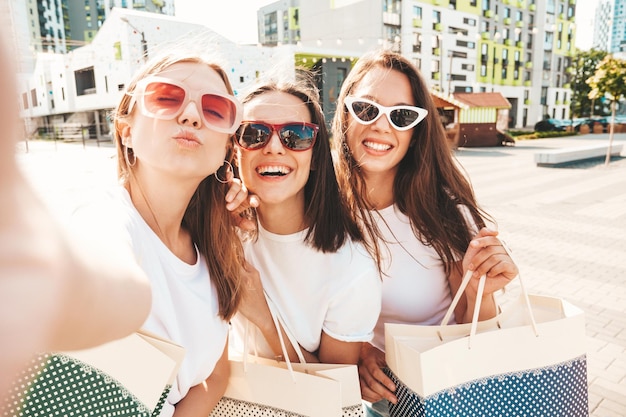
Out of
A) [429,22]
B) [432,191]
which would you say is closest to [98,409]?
[432,191]

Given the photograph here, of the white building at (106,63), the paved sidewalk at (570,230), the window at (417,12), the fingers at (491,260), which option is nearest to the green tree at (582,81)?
the window at (417,12)

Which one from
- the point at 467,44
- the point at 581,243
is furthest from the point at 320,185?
the point at 467,44

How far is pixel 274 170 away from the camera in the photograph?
Answer: 70.7 inches

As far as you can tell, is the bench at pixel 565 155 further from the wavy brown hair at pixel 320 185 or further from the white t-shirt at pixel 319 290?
the white t-shirt at pixel 319 290

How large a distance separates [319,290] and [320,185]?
47 cm

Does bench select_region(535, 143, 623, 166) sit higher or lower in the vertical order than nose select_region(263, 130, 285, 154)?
lower

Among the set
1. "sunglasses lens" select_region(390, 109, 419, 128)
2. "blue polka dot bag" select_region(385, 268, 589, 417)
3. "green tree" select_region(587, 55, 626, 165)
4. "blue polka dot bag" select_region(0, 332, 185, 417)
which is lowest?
"blue polka dot bag" select_region(385, 268, 589, 417)

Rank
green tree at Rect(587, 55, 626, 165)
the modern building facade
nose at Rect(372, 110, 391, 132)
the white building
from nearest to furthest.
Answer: nose at Rect(372, 110, 391, 132)
green tree at Rect(587, 55, 626, 165)
the white building
the modern building facade

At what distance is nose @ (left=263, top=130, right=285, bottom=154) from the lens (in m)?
1.76

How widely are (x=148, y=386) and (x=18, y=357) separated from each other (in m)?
0.92

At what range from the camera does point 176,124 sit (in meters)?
1.40

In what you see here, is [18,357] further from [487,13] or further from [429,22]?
[487,13]

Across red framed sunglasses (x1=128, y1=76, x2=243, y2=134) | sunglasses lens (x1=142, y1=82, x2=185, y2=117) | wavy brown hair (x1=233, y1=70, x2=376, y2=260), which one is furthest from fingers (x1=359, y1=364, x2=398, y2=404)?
sunglasses lens (x1=142, y1=82, x2=185, y2=117)

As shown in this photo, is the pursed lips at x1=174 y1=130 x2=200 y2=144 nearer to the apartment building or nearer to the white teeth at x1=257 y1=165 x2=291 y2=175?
the white teeth at x1=257 y1=165 x2=291 y2=175
